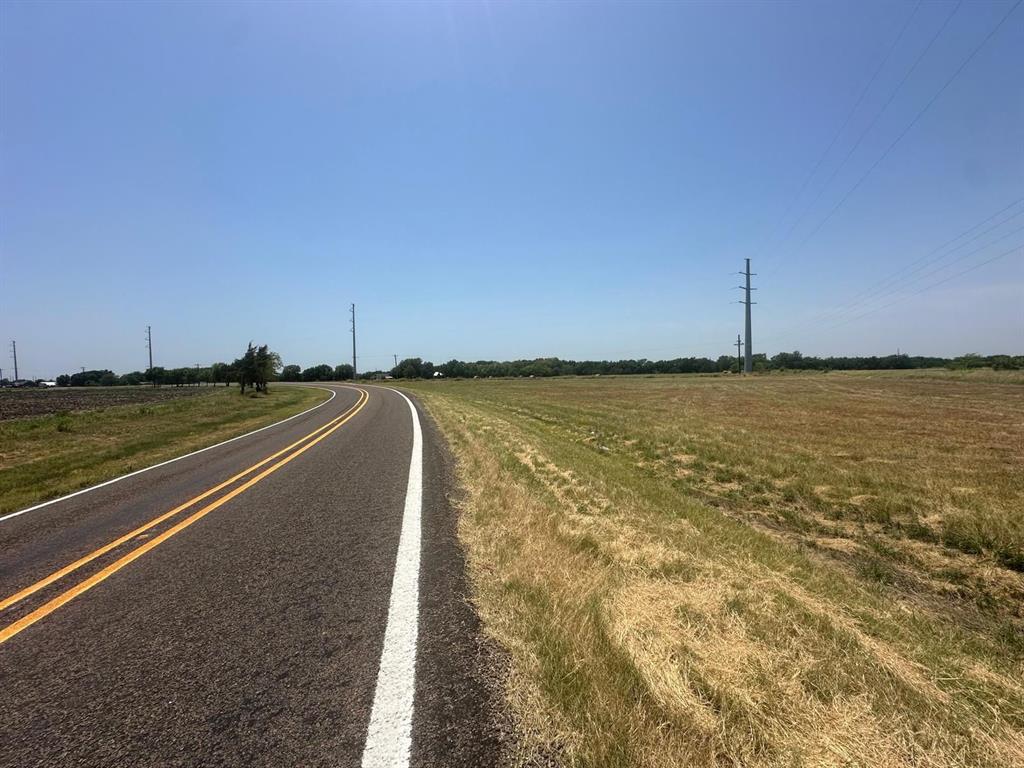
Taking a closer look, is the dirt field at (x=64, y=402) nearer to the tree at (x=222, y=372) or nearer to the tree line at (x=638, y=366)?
the tree at (x=222, y=372)

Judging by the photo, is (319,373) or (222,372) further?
(319,373)

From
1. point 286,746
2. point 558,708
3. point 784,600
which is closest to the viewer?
point 286,746

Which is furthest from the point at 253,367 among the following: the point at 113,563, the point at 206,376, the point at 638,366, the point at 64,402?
the point at 638,366

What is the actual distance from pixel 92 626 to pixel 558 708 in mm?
3625

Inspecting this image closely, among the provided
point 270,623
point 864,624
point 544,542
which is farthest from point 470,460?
point 864,624

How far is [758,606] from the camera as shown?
13.2ft

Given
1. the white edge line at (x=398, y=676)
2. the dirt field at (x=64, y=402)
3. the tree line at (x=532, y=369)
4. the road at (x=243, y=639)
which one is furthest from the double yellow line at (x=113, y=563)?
the tree line at (x=532, y=369)

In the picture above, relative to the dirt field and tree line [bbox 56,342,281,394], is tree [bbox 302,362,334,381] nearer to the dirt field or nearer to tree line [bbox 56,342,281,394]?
tree line [bbox 56,342,281,394]

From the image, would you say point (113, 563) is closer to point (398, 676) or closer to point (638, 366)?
point (398, 676)

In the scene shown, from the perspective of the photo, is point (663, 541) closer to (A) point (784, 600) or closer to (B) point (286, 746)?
(A) point (784, 600)

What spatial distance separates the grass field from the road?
0.45m

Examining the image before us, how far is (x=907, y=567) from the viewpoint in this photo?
5785 millimetres

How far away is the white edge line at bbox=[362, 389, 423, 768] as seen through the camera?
7.81ft

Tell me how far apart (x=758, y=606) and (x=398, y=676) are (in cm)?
291
